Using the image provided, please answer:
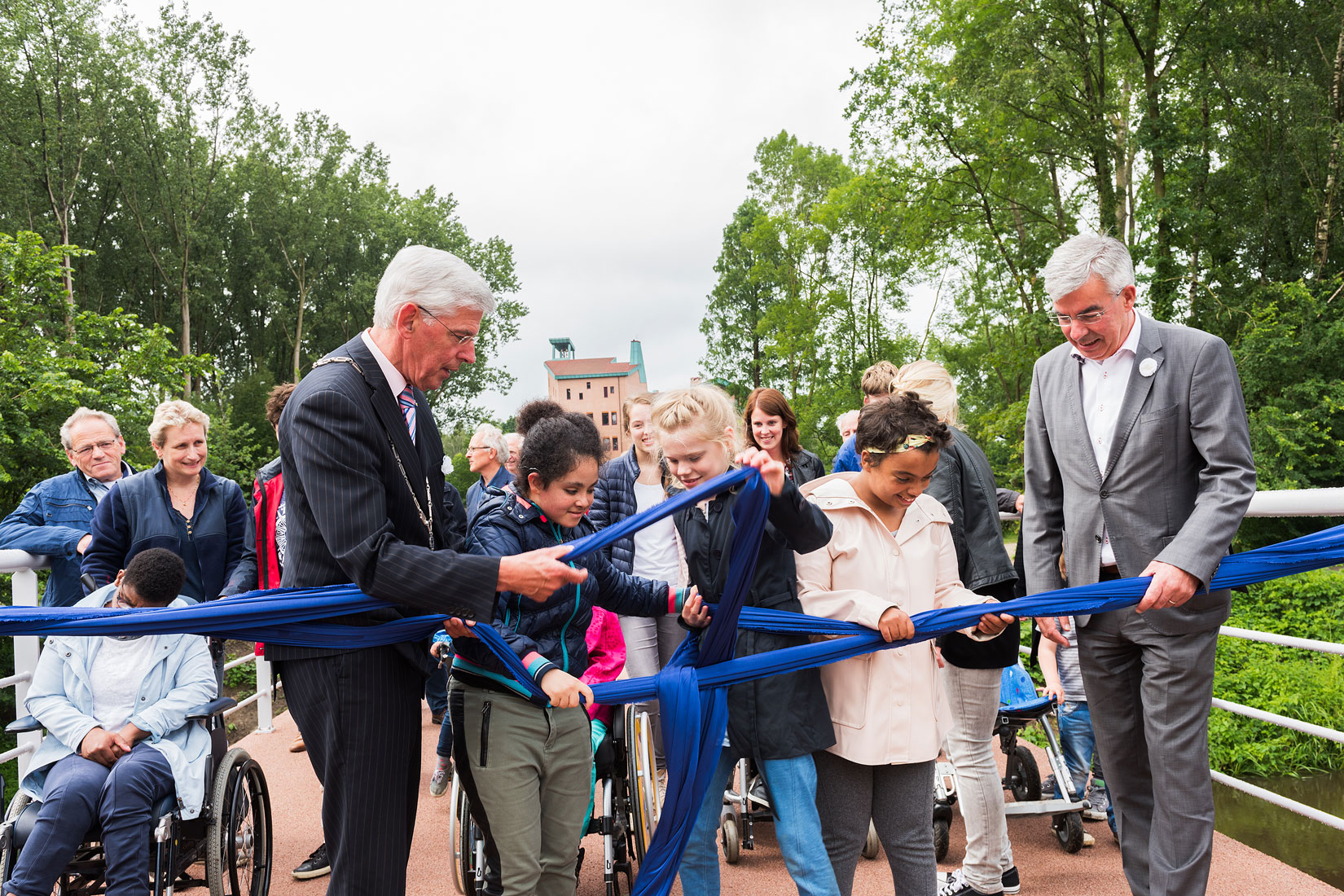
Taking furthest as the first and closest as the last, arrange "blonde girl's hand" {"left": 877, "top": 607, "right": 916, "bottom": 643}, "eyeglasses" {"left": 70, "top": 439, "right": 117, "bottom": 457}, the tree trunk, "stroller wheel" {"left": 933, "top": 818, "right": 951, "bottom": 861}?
the tree trunk → "eyeglasses" {"left": 70, "top": 439, "right": 117, "bottom": 457} → "stroller wheel" {"left": 933, "top": 818, "right": 951, "bottom": 861} → "blonde girl's hand" {"left": 877, "top": 607, "right": 916, "bottom": 643}

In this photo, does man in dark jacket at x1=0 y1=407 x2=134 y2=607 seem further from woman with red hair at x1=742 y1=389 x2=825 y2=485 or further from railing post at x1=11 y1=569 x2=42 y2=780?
woman with red hair at x1=742 y1=389 x2=825 y2=485

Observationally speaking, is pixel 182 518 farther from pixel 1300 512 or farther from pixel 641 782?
pixel 1300 512

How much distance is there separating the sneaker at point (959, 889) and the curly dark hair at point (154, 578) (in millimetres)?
2815

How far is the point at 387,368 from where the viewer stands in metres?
2.07

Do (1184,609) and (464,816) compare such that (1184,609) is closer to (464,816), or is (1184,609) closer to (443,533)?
(443,533)

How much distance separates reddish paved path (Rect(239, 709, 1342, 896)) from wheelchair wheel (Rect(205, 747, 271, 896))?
1.14 ft

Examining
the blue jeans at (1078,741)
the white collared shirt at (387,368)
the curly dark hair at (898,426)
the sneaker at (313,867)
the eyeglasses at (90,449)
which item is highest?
the eyeglasses at (90,449)

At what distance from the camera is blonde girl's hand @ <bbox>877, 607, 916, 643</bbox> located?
2.19 metres

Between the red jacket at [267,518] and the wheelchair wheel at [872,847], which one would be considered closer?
the wheelchair wheel at [872,847]

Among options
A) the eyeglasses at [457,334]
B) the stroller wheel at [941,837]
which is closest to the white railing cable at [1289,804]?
the stroller wheel at [941,837]

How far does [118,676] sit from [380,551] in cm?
189

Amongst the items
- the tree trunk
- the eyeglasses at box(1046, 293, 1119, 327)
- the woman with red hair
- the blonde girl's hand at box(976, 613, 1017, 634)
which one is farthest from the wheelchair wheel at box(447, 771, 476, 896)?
the tree trunk

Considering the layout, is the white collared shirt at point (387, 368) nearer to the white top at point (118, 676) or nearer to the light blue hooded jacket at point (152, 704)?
the light blue hooded jacket at point (152, 704)

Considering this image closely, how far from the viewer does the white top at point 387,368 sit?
6.74 feet
